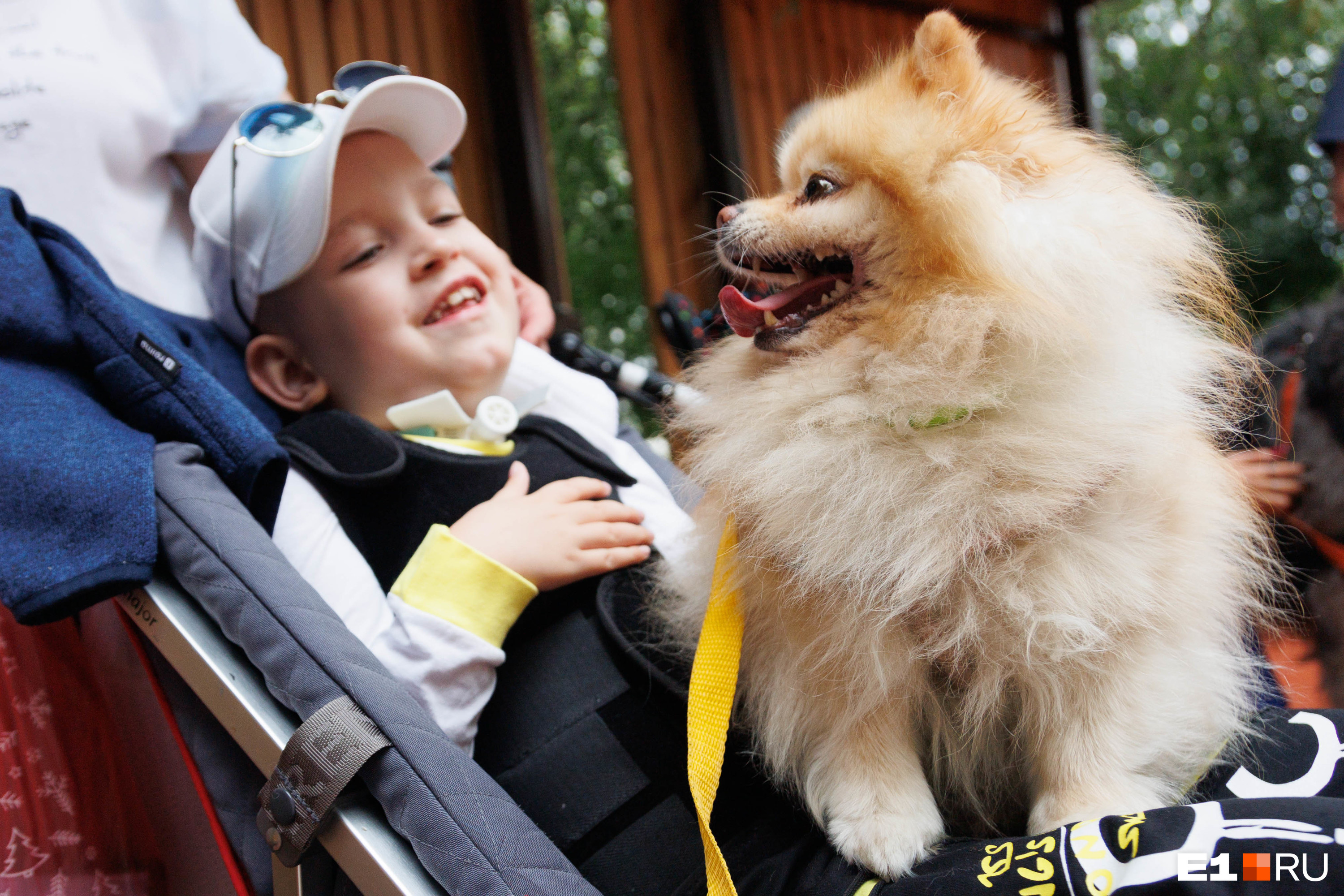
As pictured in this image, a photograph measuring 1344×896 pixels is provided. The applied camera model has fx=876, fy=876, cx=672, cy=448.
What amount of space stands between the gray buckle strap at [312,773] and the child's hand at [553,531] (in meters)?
0.29

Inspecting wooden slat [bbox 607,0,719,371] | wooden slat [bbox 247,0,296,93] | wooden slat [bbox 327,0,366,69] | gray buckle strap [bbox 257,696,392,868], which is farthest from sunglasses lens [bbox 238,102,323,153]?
wooden slat [bbox 607,0,719,371]

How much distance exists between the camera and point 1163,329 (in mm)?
969

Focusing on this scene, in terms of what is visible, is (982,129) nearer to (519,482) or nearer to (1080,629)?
(1080,629)

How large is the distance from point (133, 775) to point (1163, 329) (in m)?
1.33

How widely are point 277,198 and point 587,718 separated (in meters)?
0.81

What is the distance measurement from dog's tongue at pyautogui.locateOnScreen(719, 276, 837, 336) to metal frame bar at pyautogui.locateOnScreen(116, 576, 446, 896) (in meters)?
0.63

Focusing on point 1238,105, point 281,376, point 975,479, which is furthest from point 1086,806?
point 1238,105

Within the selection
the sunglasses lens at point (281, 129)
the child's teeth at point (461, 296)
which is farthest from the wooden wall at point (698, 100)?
the sunglasses lens at point (281, 129)

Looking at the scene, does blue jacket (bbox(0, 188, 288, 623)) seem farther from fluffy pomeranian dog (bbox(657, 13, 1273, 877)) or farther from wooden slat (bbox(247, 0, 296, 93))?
wooden slat (bbox(247, 0, 296, 93))

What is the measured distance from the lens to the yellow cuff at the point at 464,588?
1.03m

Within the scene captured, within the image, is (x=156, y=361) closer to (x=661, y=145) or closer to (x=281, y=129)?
(x=281, y=129)

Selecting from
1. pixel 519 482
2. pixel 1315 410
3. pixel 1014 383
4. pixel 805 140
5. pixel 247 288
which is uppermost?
pixel 805 140

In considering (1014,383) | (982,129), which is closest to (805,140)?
(982,129)

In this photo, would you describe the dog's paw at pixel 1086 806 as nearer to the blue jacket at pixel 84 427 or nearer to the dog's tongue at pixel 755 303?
the dog's tongue at pixel 755 303
